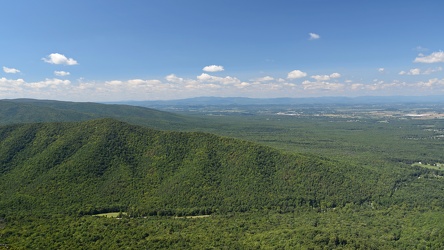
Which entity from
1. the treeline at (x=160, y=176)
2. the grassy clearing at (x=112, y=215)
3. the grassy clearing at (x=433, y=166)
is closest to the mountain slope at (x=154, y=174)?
the treeline at (x=160, y=176)

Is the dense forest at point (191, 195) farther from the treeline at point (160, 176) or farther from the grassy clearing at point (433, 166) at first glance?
the grassy clearing at point (433, 166)

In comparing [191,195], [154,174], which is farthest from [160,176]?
[191,195]

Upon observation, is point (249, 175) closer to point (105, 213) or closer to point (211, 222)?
point (211, 222)

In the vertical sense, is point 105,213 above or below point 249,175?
below

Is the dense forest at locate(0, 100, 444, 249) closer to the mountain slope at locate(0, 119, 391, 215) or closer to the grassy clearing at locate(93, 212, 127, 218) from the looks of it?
the mountain slope at locate(0, 119, 391, 215)

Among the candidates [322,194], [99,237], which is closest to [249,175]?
[322,194]

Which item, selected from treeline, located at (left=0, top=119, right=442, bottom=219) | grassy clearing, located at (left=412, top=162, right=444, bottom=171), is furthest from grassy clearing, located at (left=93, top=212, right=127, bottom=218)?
grassy clearing, located at (left=412, top=162, right=444, bottom=171)
